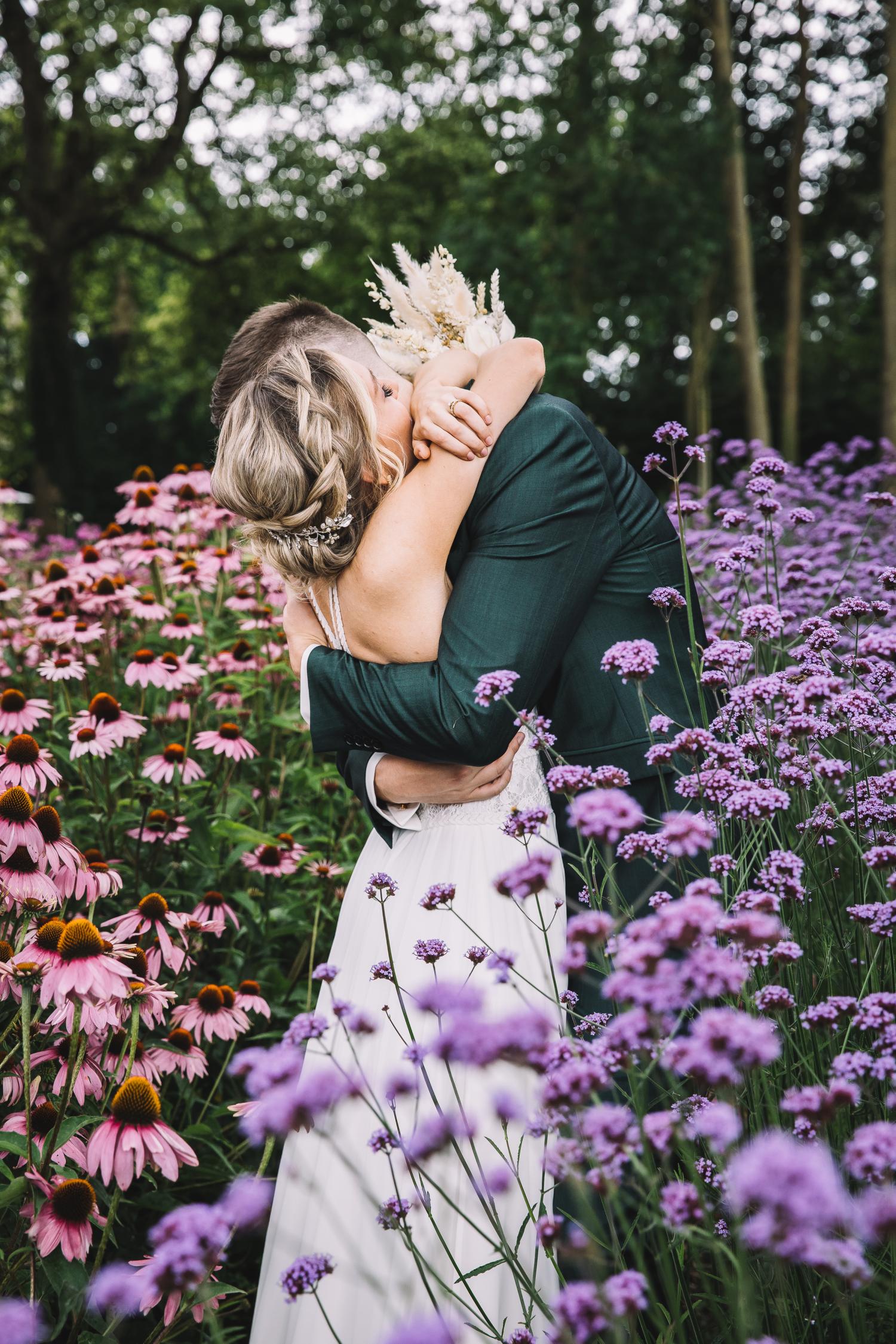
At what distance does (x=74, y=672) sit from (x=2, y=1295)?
194 centimetres

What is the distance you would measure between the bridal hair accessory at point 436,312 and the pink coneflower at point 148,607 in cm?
156

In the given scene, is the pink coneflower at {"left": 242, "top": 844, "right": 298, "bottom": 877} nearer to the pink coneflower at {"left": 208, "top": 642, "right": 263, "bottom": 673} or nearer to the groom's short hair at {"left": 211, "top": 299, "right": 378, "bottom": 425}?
the pink coneflower at {"left": 208, "top": 642, "right": 263, "bottom": 673}

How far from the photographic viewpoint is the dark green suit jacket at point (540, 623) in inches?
68.8

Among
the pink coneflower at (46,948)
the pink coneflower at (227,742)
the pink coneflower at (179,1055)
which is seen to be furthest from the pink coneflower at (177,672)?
the pink coneflower at (46,948)

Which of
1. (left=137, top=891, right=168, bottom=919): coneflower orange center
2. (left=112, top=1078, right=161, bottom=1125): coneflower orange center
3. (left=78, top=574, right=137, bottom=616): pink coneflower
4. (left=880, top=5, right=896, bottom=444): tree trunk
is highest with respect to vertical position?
(left=880, top=5, right=896, bottom=444): tree trunk

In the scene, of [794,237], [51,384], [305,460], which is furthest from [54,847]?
[794,237]

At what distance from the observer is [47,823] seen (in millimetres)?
2109

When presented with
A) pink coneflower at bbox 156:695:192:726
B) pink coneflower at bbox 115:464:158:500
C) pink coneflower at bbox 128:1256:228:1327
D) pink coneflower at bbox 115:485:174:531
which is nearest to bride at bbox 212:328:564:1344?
pink coneflower at bbox 128:1256:228:1327

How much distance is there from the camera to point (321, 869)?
291 cm

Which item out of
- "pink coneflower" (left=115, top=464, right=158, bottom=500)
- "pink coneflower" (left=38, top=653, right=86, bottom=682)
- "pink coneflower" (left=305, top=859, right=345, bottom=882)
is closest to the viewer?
"pink coneflower" (left=305, top=859, right=345, bottom=882)

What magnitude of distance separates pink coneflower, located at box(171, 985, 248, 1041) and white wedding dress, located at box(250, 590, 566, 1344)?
333mm

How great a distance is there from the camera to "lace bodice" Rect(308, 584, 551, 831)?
6.78 feet

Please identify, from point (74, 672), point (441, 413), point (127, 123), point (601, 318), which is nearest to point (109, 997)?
point (441, 413)

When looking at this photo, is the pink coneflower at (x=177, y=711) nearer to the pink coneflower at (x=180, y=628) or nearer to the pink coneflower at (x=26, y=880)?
the pink coneflower at (x=180, y=628)
